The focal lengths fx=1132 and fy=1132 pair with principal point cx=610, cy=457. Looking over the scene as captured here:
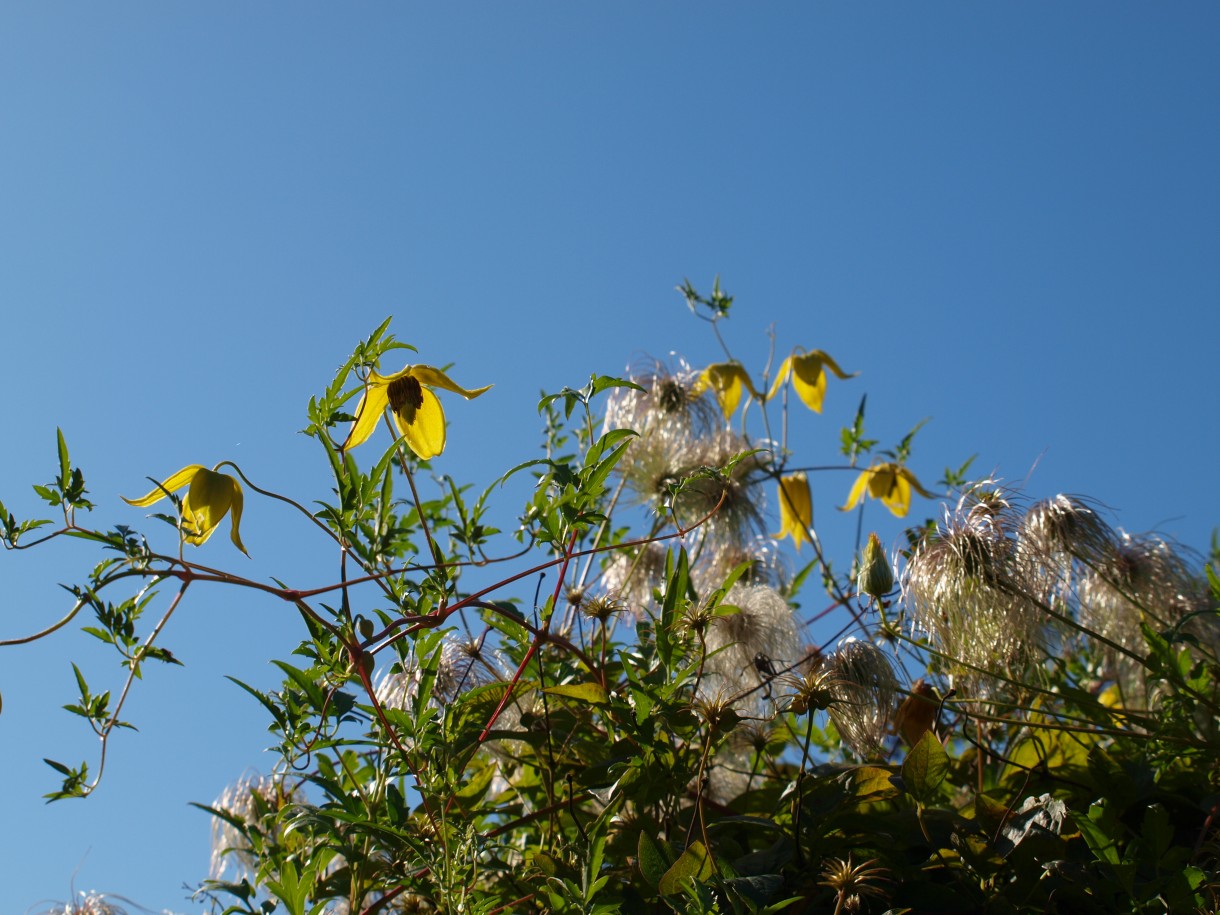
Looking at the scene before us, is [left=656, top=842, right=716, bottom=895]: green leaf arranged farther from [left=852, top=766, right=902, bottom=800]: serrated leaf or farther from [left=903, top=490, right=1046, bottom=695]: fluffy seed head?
[left=903, top=490, right=1046, bottom=695]: fluffy seed head

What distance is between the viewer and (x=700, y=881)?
1018 mm

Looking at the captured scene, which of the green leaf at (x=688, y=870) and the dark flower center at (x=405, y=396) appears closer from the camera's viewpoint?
the green leaf at (x=688, y=870)

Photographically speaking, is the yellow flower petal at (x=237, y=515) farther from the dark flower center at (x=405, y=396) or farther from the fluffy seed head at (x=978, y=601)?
the fluffy seed head at (x=978, y=601)

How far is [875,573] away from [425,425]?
2.02 feet

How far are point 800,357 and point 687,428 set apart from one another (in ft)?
1.15

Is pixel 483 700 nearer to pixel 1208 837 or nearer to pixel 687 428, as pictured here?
pixel 1208 837

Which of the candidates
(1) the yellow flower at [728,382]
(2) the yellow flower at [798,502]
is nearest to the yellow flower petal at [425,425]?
(1) the yellow flower at [728,382]

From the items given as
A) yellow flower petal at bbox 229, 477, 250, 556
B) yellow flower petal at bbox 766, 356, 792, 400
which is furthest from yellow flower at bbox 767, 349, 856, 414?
yellow flower petal at bbox 229, 477, 250, 556

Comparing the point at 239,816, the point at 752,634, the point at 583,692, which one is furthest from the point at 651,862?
the point at 239,816

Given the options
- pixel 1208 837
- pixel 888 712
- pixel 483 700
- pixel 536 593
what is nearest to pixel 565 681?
pixel 483 700

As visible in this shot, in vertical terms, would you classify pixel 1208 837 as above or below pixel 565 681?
below

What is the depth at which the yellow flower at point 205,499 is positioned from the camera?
116 centimetres

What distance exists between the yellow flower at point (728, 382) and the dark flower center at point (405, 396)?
93 cm

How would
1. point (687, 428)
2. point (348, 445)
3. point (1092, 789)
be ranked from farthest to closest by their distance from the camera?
point (687, 428)
point (1092, 789)
point (348, 445)
